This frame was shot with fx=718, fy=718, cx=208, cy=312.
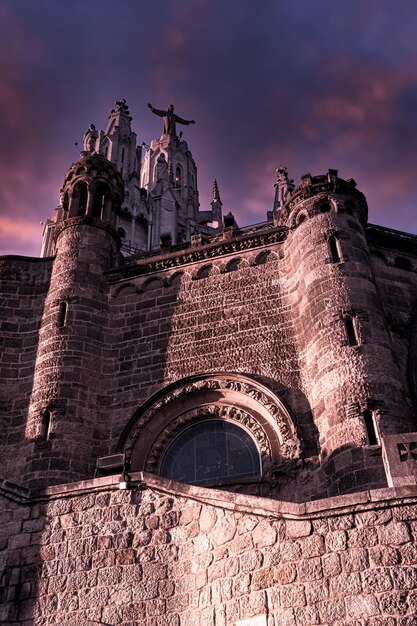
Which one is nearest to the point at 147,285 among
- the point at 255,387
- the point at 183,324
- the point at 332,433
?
the point at 183,324

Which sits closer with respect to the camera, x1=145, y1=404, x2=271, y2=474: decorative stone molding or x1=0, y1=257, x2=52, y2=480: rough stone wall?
x1=145, y1=404, x2=271, y2=474: decorative stone molding

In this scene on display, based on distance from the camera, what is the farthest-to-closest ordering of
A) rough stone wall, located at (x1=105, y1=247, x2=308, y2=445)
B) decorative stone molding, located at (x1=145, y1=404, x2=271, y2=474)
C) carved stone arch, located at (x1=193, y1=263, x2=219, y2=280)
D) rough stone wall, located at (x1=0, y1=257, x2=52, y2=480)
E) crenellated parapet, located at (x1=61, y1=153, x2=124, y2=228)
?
crenellated parapet, located at (x1=61, y1=153, x2=124, y2=228)
carved stone arch, located at (x1=193, y1=263, x2=219, y2=280)
rough stone wall, located at (x1=105, y1=247, x2=308, y2=445)
rough stone wall, located at (x1=0, y1=257, x2=52, y2=480)
decorative stone molding, located at (x1=145, y1=404, x2=271, y2=474)

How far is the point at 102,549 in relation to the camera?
30.2 feet

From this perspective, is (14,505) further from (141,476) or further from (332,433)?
(332,433)

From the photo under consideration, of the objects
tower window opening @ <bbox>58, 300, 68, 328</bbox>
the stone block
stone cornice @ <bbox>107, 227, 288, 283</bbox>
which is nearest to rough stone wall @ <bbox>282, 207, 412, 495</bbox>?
stone cornice @ <bbox>107, 227, 288, 283</bbox>

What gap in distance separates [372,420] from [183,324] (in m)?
5.50

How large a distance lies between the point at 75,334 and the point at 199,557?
341 inches

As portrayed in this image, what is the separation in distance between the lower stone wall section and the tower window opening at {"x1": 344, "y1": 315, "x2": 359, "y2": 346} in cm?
590

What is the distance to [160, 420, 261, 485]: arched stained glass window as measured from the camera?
1424cm

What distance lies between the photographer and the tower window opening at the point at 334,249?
1559 centimetres

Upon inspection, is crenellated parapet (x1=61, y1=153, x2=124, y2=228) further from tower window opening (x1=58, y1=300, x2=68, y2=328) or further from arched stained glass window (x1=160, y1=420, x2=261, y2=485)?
arched stained glass window (x1=160, y1=420, x2=261, y2=485)

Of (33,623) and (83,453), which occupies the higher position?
(83,453)

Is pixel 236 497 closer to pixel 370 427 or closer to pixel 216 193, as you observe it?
pixel 370 427

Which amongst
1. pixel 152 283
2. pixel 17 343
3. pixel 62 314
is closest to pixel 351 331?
pixel 152 283
